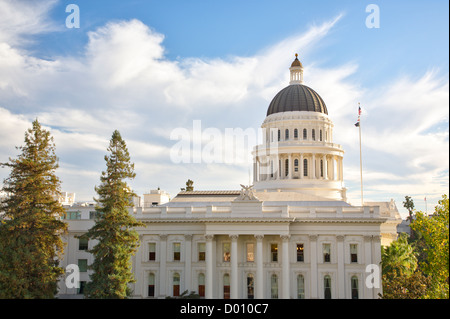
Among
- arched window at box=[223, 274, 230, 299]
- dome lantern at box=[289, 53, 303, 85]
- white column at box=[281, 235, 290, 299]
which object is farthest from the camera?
dome lantern at box=[289, 53, 303, 85]

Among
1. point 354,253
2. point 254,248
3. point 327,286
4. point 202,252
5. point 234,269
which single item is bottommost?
point 327,286

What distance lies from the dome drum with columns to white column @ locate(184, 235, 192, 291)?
22.0 m

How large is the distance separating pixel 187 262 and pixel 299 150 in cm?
2838

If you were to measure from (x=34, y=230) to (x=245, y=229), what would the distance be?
24.5 m

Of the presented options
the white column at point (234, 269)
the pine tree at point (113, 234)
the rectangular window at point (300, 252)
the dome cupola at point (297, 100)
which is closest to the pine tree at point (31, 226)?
the pine tree at point (113, 234)

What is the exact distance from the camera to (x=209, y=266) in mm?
59031

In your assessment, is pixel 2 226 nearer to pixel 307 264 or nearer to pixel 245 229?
pixel 245 229

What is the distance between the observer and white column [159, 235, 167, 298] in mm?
61344

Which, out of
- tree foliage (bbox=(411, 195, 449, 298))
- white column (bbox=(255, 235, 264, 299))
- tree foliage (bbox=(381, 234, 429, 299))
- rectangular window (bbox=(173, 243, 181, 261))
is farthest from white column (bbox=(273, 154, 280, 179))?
tree foliage (bbox=(411, 195, 449, 298))

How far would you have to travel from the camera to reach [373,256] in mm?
58625

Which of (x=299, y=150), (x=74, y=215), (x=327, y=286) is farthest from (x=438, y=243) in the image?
(x=74, y=215)

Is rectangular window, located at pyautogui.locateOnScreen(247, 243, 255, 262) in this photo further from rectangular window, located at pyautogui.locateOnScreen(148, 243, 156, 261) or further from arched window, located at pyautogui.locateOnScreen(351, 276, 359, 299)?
arched window, located at pyautogui.locateOnScreen(351, 276, 359, 299)

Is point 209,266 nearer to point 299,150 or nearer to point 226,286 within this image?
point 226,286

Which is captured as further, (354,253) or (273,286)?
(273,286)
